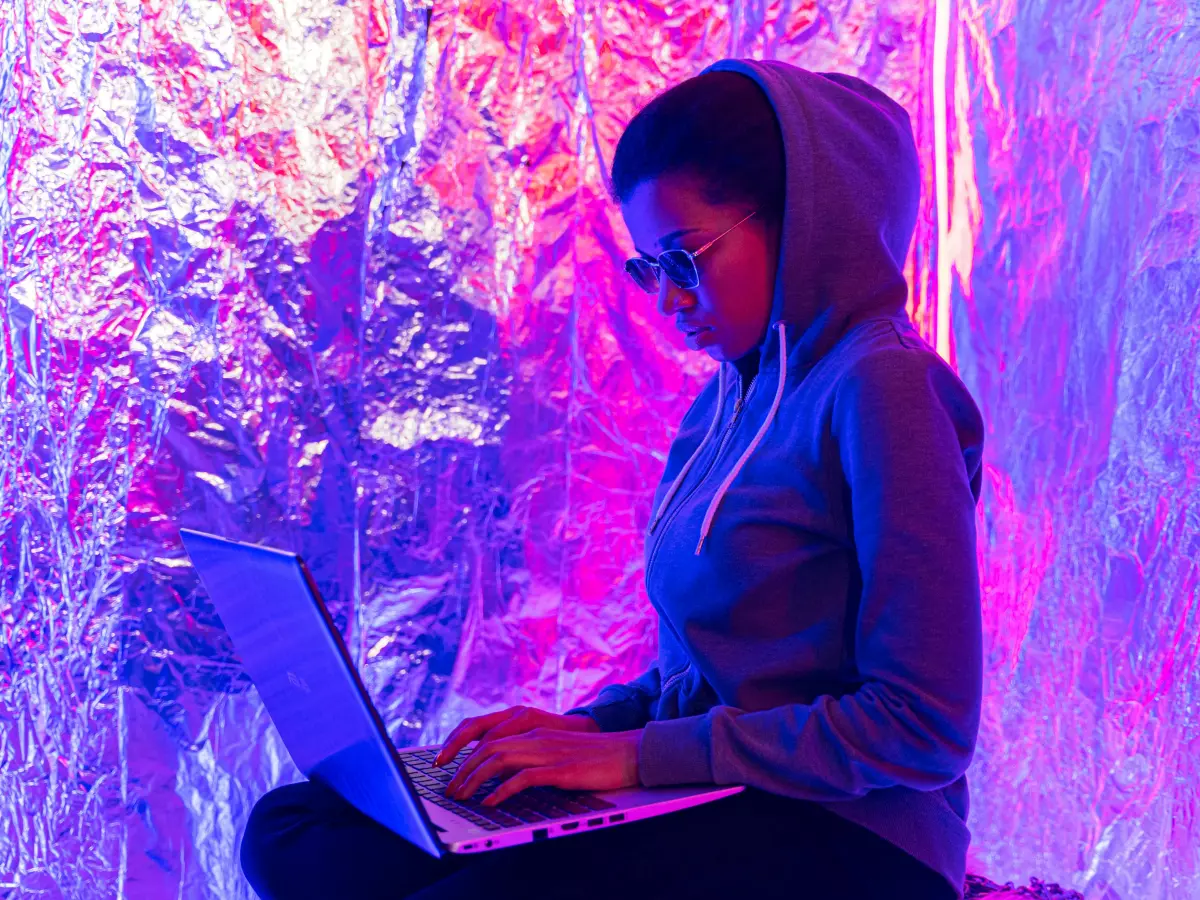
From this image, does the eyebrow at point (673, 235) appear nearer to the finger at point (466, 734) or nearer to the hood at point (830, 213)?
the hood at point (830, 213)

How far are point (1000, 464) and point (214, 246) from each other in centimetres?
113

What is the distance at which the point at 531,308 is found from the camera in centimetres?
155

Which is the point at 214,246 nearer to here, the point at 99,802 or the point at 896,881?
the point at 99,802

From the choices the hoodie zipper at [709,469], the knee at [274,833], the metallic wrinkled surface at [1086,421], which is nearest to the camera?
the knee at [274,833]

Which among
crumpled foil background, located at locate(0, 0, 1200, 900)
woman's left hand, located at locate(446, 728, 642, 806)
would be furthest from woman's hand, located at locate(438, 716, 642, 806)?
crumpled foil background, located at locate(0, 0, 1200, 900)

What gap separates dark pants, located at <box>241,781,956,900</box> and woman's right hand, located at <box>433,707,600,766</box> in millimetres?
106

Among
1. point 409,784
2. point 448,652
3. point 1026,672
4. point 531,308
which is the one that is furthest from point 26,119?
point 1026,672

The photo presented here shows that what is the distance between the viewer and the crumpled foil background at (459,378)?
4.57 feet

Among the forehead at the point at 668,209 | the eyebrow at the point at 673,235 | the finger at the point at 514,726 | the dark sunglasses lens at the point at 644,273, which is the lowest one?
the finger at the point at 514,726

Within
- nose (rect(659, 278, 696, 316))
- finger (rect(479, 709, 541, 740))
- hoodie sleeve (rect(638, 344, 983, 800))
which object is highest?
nose (rect(659, 278, 696, 316))

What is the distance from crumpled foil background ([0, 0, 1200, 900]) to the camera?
1393mm

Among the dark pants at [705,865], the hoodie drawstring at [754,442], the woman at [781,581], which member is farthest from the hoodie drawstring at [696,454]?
the dark pants at [705,865]

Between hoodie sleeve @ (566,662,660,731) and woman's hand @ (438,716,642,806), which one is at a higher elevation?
woman's hand @ (438,716,642,806)

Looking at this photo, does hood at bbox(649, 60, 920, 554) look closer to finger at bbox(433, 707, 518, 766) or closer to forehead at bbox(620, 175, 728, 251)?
forehead at bbox(620, 175, 728, 251)
